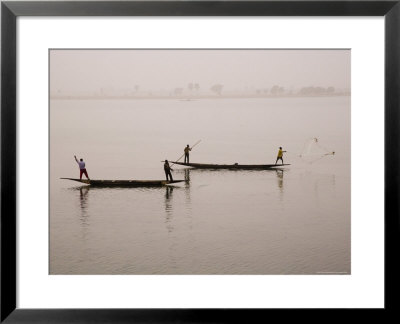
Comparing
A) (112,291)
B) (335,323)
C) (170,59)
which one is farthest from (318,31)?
(112,291)

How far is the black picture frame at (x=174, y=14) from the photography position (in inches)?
96.6

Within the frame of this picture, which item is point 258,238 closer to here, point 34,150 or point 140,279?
point 140,279

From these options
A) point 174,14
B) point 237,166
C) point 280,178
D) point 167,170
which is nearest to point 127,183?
point 167,170

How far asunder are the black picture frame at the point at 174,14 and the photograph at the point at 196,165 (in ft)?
0.63

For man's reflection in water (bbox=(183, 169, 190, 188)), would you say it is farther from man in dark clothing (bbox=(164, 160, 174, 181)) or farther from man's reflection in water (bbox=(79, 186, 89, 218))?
man's reflection in water (bbox=(79, 186, 89, 218))

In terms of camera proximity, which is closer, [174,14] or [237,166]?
[174,14]

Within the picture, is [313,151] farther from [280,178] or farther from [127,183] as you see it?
[127,183]

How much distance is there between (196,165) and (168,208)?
270 mm

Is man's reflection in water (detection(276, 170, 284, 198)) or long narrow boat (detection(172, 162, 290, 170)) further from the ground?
long narrow boat (detection(172, 162, 290, 170))

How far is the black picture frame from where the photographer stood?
96.6 inches

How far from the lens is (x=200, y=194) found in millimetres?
2559

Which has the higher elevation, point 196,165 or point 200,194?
point 196,165

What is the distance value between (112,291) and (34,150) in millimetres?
837

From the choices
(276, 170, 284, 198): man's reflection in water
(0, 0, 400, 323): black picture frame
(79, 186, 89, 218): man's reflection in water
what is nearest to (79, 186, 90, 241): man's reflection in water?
(79, 186, 89, 218): man's reflection in water
